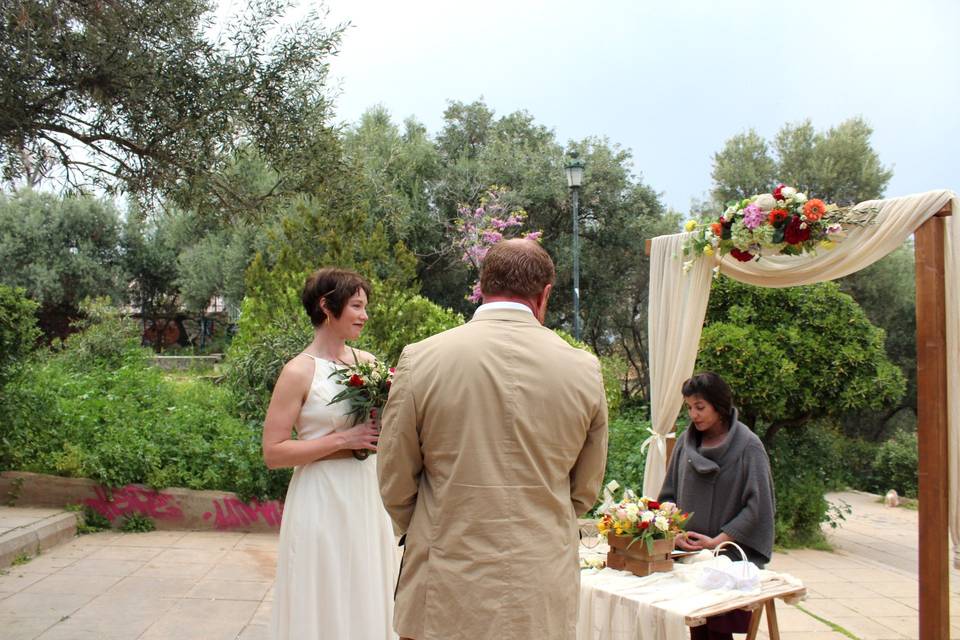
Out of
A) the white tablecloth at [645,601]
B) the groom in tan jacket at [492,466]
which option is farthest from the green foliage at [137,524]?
the groom in tan jacket at [492,466]

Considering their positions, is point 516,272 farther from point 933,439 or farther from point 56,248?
point 56,248

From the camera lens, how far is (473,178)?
19625 mm

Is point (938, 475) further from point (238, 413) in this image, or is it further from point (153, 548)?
Answer: point (238, 413)

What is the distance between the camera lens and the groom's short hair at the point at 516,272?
213 centimetres

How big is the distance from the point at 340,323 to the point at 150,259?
22268mm

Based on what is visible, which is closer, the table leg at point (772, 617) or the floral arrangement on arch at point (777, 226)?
the table leg at point (772, 617)

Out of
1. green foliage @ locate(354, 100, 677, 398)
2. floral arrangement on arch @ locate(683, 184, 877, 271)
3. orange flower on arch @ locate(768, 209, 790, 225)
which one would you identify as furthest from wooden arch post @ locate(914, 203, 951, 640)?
green foliage @ locate(354, 100, 677, 398)

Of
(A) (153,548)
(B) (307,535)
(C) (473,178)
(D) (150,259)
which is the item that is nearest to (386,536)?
(B) (307,535)

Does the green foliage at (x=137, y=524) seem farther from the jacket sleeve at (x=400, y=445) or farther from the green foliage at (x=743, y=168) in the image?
the green foliage at (x=743, y=168)

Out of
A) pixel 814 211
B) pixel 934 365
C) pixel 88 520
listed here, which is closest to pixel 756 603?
pixel 934 365

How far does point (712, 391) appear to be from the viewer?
3736 mm

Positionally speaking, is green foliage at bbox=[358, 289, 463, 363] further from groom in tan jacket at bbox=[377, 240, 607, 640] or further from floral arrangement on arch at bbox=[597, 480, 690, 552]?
groom in tan jacket at bbox=[377, 240, 607, 640]

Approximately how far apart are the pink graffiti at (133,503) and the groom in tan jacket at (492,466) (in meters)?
5.35

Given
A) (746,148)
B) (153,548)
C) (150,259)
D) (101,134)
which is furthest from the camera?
(150,259)
